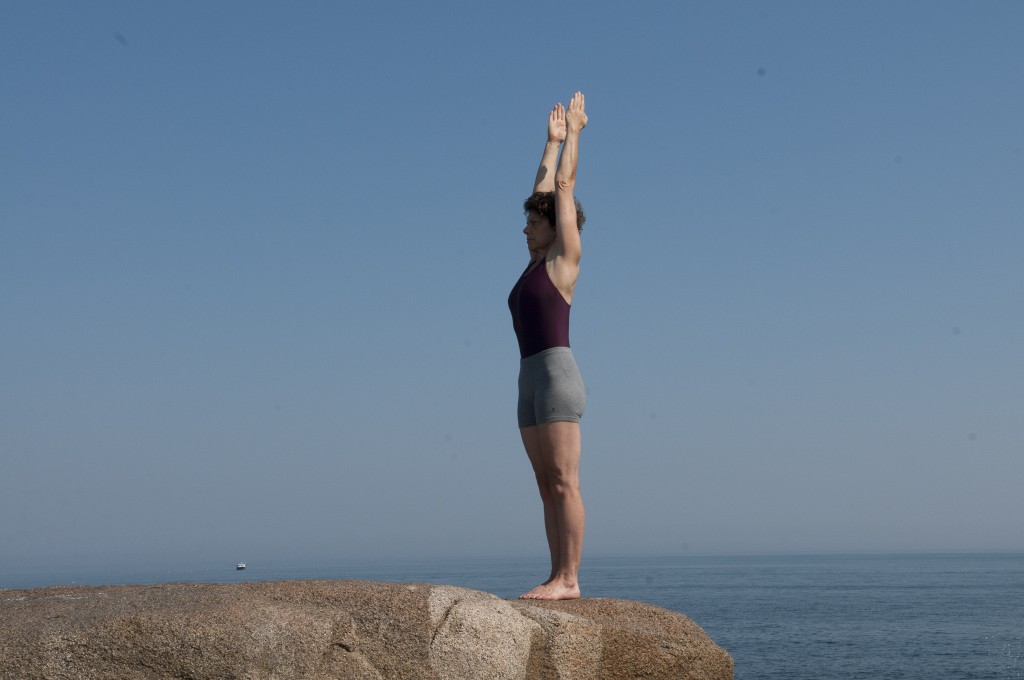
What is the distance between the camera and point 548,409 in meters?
7.55

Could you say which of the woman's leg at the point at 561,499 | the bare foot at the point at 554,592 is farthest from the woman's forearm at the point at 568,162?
the bare foot at the point at 554,592

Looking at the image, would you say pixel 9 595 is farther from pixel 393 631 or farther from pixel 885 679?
pixel 885 679

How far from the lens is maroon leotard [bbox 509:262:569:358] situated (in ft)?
25.5

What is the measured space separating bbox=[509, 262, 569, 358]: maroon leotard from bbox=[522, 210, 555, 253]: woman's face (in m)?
0.23

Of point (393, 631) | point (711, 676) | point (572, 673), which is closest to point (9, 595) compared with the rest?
point (393, 631)

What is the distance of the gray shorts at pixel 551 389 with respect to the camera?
7551 millimetres

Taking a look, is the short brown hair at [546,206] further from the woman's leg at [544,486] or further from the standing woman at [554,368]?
the woman's leg at [544,486]

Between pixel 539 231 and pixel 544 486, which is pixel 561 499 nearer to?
pixel 544 486

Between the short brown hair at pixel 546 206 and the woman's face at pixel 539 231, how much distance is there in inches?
1.1

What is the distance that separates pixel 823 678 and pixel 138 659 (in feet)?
125

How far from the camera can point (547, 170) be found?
8.28 m

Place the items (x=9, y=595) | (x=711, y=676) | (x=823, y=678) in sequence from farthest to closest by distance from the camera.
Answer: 1. (x=823, y=678)
2. (x=711, y=676)
3. (x=9, y=595)

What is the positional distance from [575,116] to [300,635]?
15.3ft

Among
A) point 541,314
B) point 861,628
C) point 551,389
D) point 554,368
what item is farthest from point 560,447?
point 861,628
